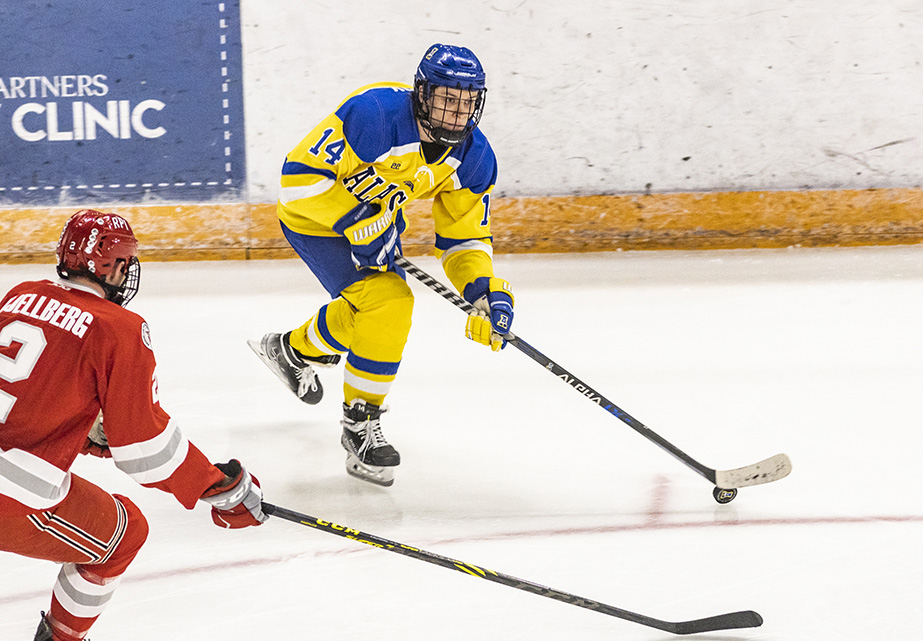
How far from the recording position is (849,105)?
518 cm

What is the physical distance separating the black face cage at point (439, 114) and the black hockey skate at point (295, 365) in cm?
81

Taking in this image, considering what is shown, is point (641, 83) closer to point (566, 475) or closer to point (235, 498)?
point (566, 475)

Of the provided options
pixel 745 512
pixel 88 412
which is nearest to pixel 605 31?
pixel 745 512

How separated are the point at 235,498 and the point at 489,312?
1.16 meters

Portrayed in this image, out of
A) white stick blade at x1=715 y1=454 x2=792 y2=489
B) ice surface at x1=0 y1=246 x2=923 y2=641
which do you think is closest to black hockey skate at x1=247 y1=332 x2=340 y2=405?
ice surface at x1=0 y1=246 x2=923 y2=641

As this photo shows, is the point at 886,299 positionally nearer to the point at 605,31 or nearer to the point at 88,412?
the point at 605,31

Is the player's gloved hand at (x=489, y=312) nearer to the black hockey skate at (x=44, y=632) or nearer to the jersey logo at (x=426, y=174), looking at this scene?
the jersey logo at (x=426, y=174)

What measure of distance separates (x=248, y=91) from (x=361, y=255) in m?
2.80

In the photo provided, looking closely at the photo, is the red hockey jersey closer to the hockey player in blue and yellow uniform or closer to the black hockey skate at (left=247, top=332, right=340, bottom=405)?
the hockey player in blue and yellow uniform

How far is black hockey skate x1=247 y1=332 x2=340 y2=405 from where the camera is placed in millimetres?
3014

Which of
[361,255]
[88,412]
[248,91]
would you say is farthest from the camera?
[248,91]

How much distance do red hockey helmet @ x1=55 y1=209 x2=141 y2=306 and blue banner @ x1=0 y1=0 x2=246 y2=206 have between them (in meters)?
3.65

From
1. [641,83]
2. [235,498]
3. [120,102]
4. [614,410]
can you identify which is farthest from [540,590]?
[120,102]

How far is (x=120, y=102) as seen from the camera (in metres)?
5.03
